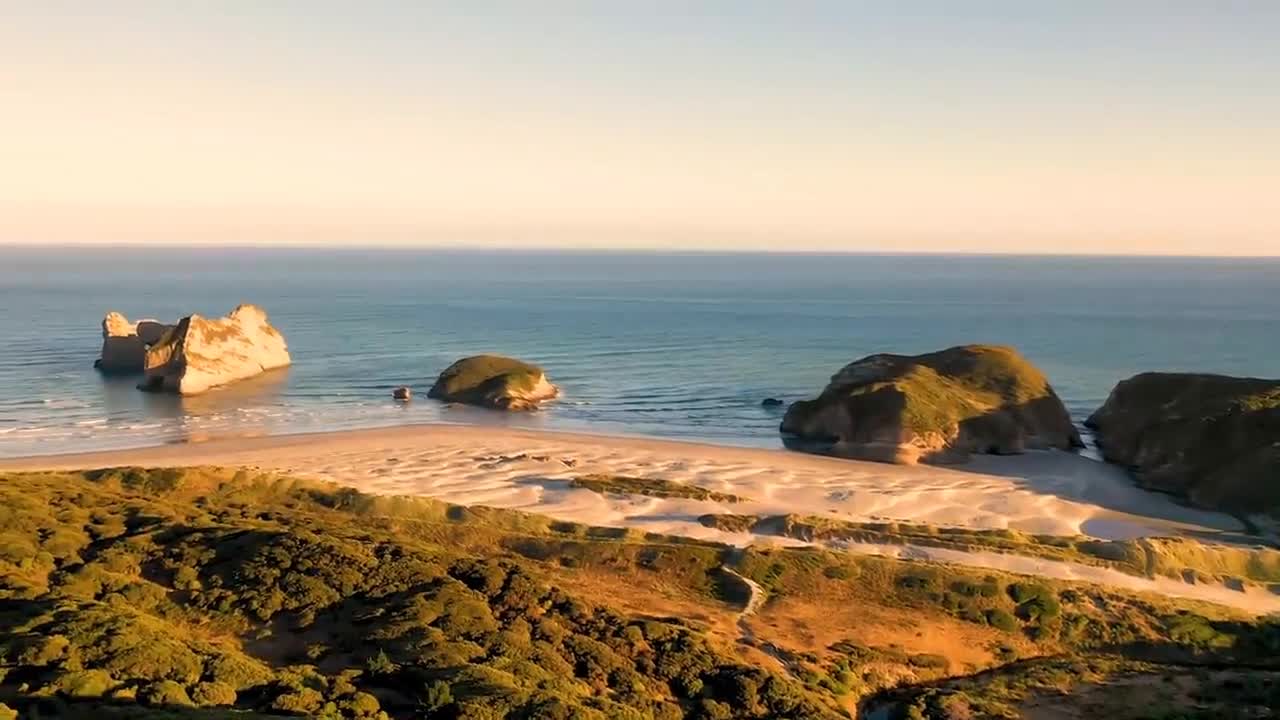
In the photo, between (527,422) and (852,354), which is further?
Answer: (852,354)

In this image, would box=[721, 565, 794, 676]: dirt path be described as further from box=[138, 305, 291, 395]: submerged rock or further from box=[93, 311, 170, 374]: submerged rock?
box=[93, 311, 170, 374]: submerged rock

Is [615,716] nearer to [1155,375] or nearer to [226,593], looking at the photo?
[226,593]

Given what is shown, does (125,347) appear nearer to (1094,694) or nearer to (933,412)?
(933,412)

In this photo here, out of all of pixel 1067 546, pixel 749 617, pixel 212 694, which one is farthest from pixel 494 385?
pixel 212 694

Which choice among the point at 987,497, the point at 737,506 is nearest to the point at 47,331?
the point at 737,506

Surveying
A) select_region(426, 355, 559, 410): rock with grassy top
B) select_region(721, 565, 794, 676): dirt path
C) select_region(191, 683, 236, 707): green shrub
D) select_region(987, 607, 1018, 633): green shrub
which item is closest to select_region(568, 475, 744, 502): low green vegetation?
select_region(721, 565, 794, 676): dirt path

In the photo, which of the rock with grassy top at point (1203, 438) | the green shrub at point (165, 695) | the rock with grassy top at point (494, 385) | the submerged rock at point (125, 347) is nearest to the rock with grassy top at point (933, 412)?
the rock with grassy top at point (1203, 438)
